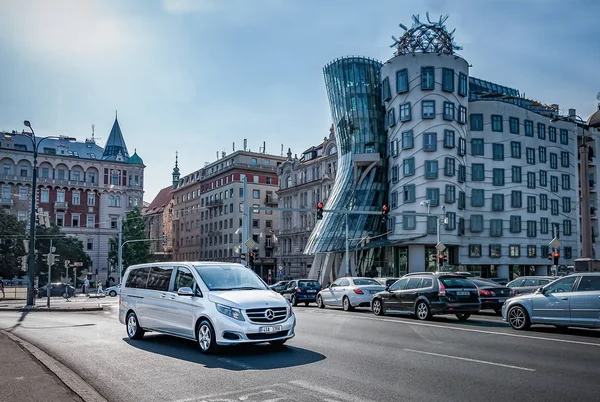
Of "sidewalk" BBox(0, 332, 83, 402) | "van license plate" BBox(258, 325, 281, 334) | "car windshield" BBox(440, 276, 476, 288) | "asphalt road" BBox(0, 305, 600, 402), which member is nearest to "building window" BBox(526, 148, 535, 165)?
"car windshield" BBox(440, 276, 476, 288)

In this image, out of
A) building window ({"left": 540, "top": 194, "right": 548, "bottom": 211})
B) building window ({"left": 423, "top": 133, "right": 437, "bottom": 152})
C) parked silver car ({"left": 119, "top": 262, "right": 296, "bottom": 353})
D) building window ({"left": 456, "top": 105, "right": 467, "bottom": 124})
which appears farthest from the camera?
building window ({"left": 540, "top": 194, "right": 548, "bottom": 211})

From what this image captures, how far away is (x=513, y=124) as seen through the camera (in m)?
61.7

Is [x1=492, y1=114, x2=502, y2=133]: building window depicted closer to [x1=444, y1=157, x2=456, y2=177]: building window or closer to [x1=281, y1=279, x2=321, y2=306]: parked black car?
[x1=444, y1=157, x2=456, y2=177]: building window

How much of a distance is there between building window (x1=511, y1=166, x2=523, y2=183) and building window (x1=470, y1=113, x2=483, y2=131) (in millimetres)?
5934

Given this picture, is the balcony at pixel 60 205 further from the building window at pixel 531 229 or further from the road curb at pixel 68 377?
the road curb at pixel 68 377

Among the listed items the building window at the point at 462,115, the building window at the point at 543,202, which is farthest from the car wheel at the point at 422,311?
the building window at the point at 543,202

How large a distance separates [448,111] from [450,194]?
838cm

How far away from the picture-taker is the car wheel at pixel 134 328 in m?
13.0

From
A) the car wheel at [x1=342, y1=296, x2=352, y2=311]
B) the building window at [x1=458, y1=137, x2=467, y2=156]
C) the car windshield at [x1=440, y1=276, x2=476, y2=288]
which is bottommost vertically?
the car wheel at [x1=342, y1=296, x2=352, y2=311]

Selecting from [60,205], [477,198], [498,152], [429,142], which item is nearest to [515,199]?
[477,198]

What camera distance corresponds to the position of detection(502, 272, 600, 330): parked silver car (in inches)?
518

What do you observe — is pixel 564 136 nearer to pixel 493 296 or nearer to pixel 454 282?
pixel 493 296

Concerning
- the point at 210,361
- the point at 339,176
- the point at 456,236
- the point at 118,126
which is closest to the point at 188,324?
the point at 210,361

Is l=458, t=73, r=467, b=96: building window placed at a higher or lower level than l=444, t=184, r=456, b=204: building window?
higher
